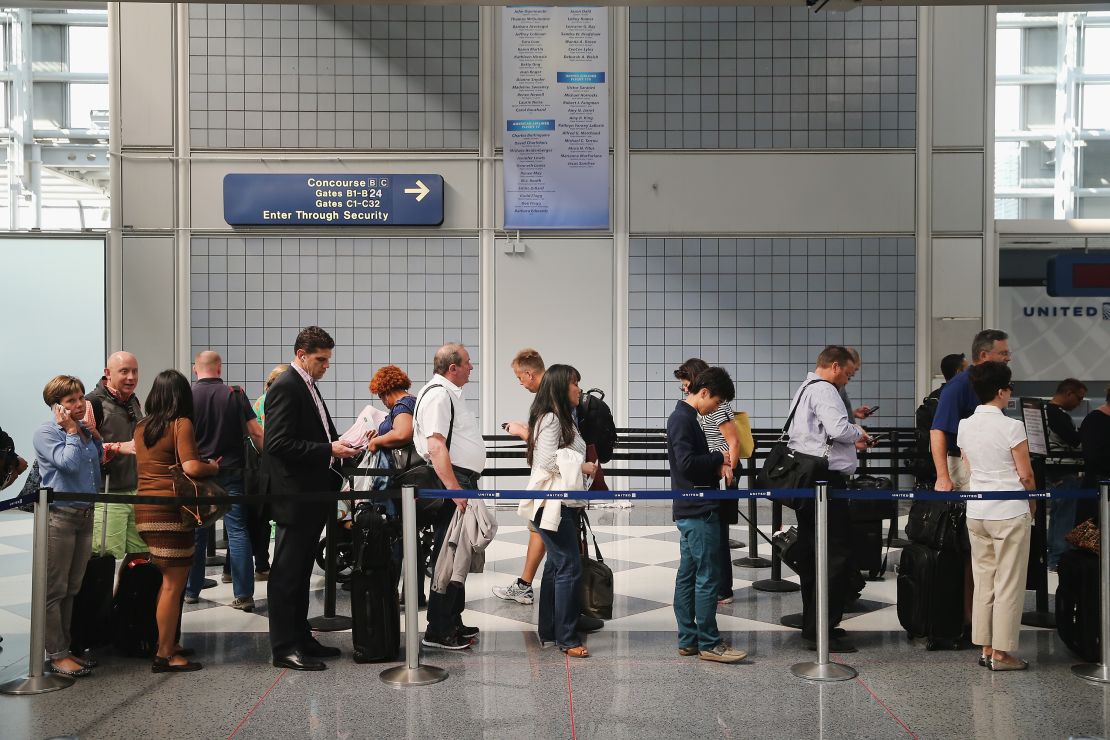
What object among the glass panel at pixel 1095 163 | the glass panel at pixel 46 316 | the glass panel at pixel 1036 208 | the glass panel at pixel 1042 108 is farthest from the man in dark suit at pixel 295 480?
the glass panel at pixel 1095 163

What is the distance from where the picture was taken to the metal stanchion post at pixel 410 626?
4.46 metres

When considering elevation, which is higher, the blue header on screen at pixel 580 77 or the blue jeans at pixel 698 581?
the blue header on screen at pixel 580 77

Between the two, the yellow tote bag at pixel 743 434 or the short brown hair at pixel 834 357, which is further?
the yellow tote bag at pixel 743 434

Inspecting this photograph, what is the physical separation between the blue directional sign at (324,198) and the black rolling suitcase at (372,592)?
18.0ft

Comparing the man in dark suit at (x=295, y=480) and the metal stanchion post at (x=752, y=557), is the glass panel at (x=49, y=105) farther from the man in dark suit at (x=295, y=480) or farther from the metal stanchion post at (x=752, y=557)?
the metal stanchion post at (x=752, y=557)

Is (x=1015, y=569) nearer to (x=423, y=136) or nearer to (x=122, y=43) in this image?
(x=423, y=136)

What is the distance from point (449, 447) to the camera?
16.6 feet

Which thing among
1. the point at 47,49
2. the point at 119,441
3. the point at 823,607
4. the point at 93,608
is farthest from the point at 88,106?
Answer: the point at 823,607

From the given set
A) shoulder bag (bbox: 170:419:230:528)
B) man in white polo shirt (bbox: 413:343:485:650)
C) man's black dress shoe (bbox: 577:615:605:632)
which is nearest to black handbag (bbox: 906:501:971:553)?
man's black dress shoe (bbox: 577:615:605:632)

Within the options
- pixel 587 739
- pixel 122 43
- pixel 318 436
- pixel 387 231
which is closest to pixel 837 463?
pixel 587 739

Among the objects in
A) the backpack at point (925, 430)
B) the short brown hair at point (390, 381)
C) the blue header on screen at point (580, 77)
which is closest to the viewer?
the short brown hair at point (390, 381)

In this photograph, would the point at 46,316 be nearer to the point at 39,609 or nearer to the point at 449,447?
the point at 39,609

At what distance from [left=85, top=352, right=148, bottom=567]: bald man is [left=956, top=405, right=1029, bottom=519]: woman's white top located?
4344 mm

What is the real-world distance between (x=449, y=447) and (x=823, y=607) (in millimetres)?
1999
